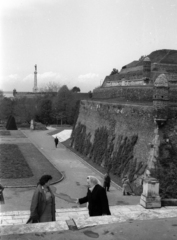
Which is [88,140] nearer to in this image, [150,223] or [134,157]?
[134,157]

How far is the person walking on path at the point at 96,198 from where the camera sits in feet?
22.6

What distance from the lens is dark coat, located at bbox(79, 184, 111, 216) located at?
688 centimetres

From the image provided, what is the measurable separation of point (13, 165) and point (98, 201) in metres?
14.3

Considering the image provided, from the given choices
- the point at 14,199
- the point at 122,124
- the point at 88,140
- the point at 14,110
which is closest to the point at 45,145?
the point at 88,140

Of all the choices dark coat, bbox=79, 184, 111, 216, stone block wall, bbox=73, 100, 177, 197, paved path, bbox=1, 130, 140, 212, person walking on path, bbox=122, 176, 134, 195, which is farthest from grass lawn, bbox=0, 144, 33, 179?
dark coat, bbox=79, 184, 111, 216

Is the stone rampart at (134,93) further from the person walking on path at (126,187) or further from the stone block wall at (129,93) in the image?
the person walking on path at (126,187)

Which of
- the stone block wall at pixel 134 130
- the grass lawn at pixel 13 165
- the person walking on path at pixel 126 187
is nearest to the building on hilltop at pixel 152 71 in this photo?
the stone block wall at pixel 134 130

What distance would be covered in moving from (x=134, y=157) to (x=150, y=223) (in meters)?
10.00

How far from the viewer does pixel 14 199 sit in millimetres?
13969

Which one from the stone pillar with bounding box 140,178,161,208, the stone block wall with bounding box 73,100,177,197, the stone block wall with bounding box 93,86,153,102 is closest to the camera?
the stone pillar with bounding box 140,178,161,208

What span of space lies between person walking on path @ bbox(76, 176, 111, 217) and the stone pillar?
3478 mm

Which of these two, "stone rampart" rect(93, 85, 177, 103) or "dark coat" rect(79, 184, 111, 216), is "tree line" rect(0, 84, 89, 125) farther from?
"dark coat" rect(79, 184, 111, 216)

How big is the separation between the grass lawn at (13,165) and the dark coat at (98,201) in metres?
11.1

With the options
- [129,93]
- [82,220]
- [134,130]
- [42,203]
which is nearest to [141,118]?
[134,130]
